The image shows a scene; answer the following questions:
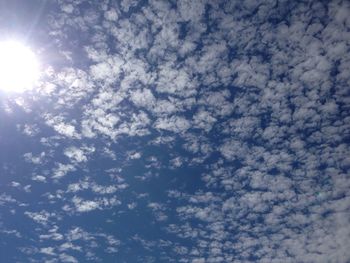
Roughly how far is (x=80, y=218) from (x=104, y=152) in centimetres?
321

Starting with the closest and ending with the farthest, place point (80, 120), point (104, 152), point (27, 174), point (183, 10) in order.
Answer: point (183, 10) → point (80, 120) → point (104, 152) → point (27, 174)

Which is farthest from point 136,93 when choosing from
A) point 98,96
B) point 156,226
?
point 156,226

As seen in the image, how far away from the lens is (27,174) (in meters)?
8.49

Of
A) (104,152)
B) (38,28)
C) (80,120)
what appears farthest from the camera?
(104,152)

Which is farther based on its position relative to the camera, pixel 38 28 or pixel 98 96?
pixel 98 96

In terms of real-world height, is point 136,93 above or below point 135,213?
above

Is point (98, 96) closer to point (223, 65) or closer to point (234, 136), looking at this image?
point (223, 65)

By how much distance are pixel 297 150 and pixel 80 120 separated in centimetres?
547

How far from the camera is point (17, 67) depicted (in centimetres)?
645

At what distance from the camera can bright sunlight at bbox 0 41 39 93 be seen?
6.22 m

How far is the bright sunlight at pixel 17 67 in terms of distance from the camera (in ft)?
20.4

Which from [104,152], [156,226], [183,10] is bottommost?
[156,226]

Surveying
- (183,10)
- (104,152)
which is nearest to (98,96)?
(104,152)

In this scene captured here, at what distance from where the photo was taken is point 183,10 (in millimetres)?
5508
